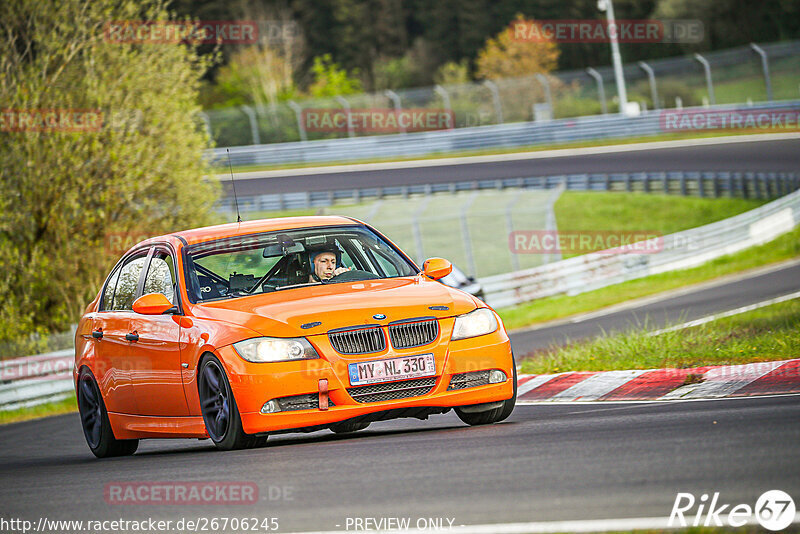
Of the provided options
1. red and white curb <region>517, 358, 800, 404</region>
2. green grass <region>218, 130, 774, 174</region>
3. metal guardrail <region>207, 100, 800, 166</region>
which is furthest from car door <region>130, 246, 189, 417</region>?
metal guardrail <region>207, 100, 800, 166</region>

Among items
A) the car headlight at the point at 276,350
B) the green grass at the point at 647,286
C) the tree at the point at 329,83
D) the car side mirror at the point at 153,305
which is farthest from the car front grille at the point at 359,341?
the tree at the point at 329,83

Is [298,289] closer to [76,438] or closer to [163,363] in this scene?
[163,363]

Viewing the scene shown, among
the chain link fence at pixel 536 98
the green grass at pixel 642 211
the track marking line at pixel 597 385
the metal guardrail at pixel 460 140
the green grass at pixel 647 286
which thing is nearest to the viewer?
the track marking line at pixel 597 385

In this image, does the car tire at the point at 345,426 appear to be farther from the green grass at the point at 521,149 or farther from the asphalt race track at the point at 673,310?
the green grass at the point at 521,149

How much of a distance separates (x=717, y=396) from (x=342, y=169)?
131 ft

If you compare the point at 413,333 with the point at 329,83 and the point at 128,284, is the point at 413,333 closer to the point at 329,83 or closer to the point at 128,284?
the point at 128,284

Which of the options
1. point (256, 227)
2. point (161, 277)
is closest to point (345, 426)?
point (256, 227)

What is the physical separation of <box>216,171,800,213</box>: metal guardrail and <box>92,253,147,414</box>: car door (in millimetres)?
25442

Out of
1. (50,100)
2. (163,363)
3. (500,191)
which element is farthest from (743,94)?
(163,363)

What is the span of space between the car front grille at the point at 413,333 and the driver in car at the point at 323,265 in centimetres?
120

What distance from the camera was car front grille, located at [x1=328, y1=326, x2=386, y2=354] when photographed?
7.65 m

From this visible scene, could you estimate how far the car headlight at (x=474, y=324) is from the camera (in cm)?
796

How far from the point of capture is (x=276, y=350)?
763 centimetres

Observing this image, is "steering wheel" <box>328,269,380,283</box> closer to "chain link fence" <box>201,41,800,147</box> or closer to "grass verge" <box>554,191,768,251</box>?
"grass verge" <box>554,191,768,251</box>
